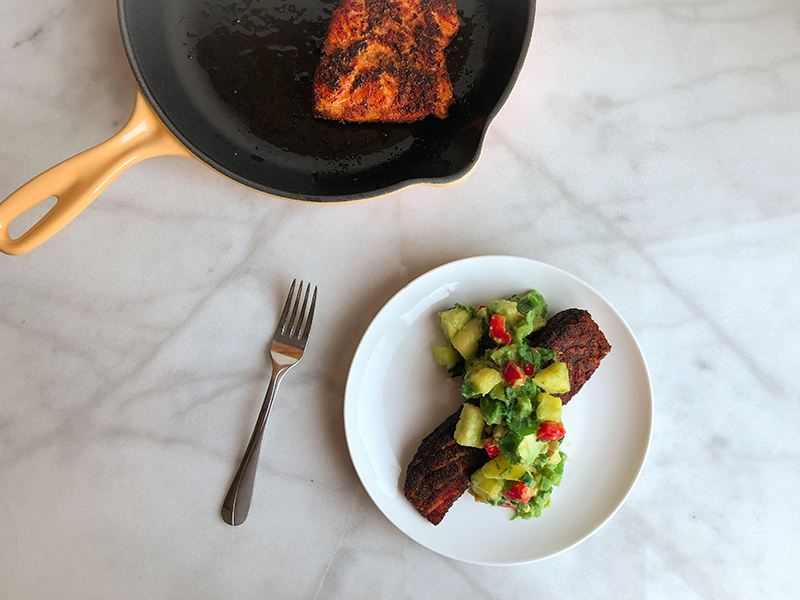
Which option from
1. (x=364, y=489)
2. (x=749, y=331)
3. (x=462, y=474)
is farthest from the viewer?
(x=749, y=331)

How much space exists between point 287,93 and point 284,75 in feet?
0.19

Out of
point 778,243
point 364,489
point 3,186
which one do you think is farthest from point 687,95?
point 3,186

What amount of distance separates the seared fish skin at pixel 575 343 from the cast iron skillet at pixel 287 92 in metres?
0.63

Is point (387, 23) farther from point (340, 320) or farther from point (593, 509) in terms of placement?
point (593, 509)

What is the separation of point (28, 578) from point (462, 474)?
1565 mm

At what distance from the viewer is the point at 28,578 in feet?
6.07

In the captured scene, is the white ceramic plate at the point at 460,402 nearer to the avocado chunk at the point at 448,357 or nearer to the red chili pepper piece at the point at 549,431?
the avocado chunk at the point at 448,357

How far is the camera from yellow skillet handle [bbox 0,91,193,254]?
4.68 ft

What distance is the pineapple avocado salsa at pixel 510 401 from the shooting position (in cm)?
161

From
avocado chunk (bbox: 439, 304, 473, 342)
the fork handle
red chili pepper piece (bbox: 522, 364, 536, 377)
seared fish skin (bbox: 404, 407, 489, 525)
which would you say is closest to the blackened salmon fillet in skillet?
seared fish skin (bbox: 404, 407, 489, 525)

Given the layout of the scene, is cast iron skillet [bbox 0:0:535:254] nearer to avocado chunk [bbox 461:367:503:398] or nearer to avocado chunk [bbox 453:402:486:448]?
avocado chunk [bbox 461:367:503:398]

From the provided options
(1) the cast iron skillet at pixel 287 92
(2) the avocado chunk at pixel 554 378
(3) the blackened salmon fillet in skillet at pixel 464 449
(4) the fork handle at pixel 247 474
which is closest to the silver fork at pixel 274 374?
(4) the fork handle at pixel 247 474

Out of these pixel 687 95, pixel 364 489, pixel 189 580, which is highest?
pixel 687 95

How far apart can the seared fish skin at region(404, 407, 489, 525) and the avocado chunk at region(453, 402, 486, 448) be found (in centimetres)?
6
